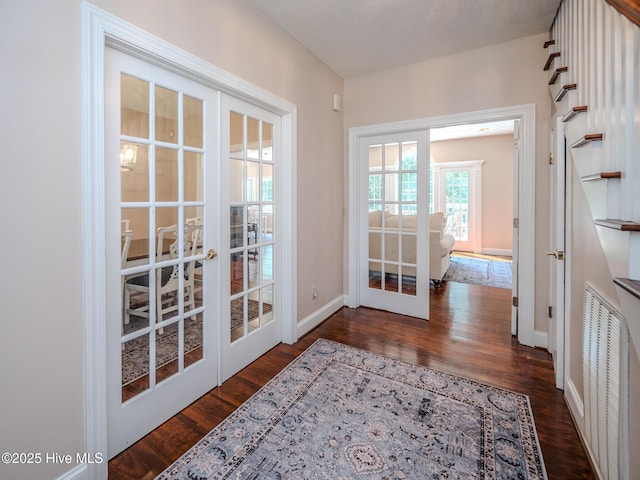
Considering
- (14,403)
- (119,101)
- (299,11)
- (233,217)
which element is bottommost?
(14,403)

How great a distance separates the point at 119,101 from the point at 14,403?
1359 mm

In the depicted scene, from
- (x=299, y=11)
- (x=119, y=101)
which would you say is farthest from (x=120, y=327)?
(x=299, y=11)

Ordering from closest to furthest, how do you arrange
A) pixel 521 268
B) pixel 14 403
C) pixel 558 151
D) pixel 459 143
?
pixel 14 403
pixel 558 151
pixel 521 268
pixel 459 143

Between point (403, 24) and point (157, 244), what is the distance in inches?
98.5

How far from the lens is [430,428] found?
1.67 metres

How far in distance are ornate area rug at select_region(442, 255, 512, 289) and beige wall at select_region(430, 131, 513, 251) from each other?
1.04m

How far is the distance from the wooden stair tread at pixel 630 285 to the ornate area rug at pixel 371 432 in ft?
3.42

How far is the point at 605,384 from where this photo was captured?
47.7 inches

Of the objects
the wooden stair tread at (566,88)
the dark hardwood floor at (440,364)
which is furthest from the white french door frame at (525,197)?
the wooden stair tread at (566,88)

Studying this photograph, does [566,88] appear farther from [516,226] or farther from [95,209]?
[95,209]

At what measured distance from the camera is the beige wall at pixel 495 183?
711cm

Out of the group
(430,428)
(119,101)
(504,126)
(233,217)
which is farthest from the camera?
(504,126)

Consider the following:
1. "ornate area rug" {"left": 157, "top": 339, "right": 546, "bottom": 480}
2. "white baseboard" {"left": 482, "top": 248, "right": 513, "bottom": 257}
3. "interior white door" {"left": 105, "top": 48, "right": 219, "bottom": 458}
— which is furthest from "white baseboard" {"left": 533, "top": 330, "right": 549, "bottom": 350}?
"white baseboard" {"left": 482, "top": 248, "right": 513, "bottom": 257}

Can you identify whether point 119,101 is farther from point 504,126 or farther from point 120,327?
point 504,126
